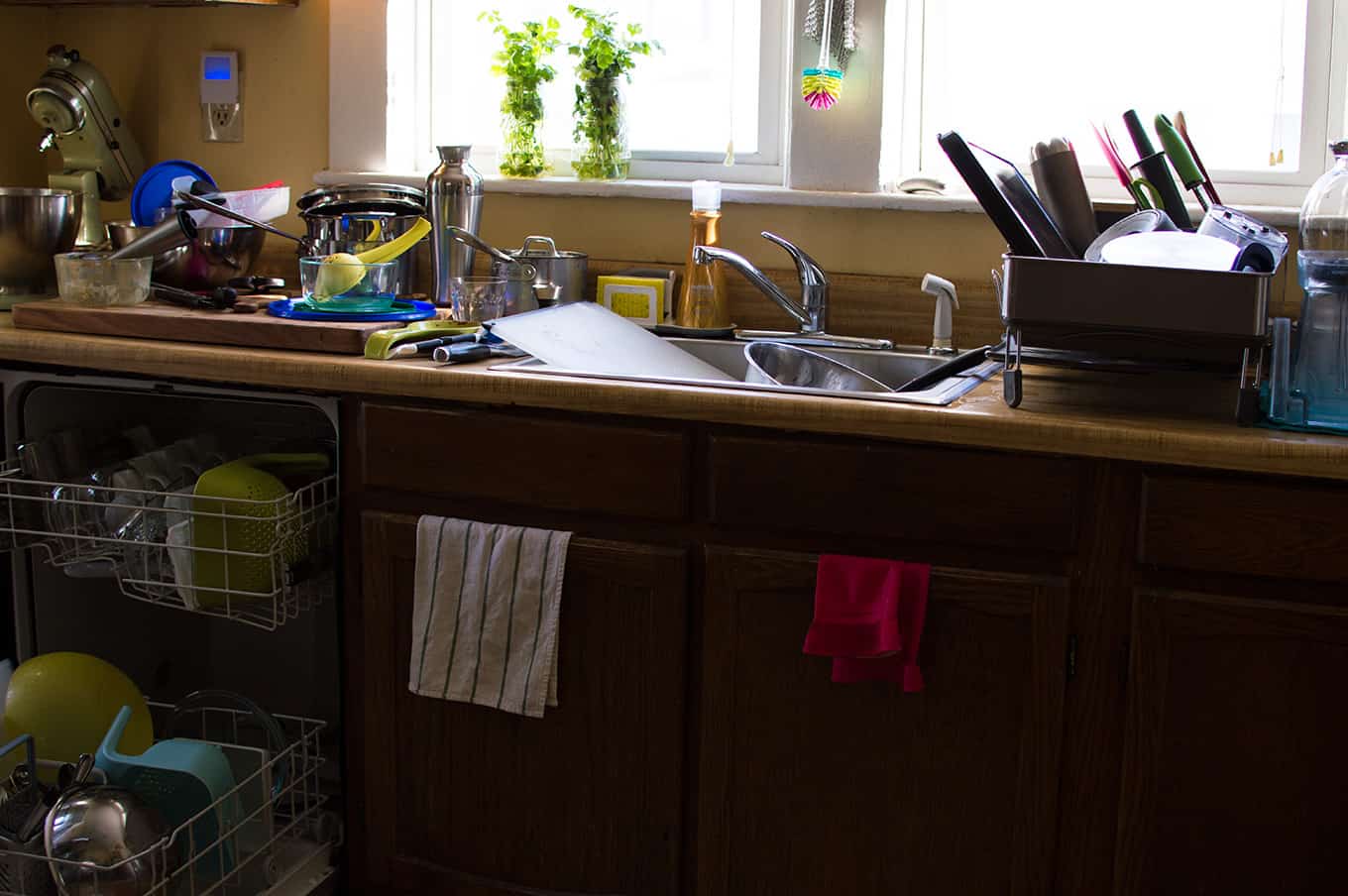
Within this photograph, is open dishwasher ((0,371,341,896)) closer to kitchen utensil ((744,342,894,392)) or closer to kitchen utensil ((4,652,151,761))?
kitchen utensil ((4,652,151,761))

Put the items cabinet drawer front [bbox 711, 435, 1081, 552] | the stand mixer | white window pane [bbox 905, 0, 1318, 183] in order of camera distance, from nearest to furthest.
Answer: cabinet drawer front [bbox 711, 435, 1081, 552] < white window pane [bbox 905, 0, 1318, 183] < the stand mixer

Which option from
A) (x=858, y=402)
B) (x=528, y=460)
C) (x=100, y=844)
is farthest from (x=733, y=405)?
(x=100, y=844)

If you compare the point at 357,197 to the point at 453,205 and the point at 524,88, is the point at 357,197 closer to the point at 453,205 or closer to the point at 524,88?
the point at 453,205

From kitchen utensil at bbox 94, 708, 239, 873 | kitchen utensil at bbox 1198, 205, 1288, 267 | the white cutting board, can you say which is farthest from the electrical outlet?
kitchen utensil at bbox 1198, 205, 1288, 267

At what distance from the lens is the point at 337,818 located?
7.07 ft

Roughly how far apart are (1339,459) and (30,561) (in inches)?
75.0

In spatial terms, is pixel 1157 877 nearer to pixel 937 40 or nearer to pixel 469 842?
pixel 469 842

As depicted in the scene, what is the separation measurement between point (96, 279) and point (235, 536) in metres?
0.56

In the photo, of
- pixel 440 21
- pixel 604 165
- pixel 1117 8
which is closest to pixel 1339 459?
pixel 1117 8

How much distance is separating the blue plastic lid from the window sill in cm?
27

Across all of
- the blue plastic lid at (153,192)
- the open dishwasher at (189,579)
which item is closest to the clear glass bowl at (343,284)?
the open dishwasher at (189,579)

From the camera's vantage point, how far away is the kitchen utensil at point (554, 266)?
245cm

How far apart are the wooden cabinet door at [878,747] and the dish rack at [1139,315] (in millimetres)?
306

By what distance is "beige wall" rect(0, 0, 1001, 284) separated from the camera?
7.93 ft
